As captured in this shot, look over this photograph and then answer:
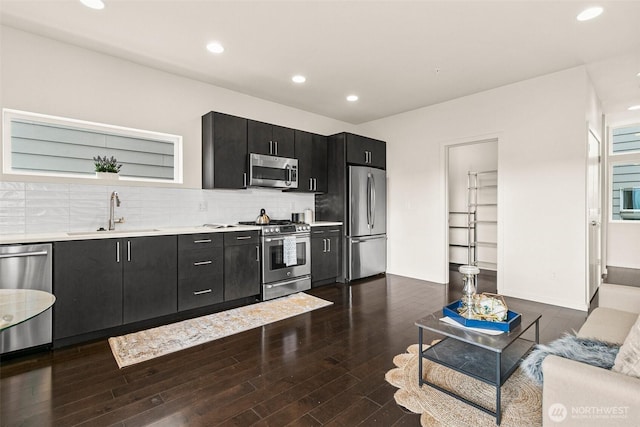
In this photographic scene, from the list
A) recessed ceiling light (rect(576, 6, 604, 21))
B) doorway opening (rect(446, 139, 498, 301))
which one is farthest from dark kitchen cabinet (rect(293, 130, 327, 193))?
recessed ceiling light (rect(576, 6, 604, 21))

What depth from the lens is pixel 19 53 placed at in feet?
9.66

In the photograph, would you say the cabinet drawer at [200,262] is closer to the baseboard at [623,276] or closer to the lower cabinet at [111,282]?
the lower cabinet at [111,282]

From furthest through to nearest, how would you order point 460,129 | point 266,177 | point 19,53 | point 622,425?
point 460,129 < point 266,177 < point 19,53 < point 622,425

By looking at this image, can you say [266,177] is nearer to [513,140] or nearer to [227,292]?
[227,292]

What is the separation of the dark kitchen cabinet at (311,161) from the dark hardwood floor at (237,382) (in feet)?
7.84

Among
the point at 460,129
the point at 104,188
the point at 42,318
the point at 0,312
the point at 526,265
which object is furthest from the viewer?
the point at 460,129

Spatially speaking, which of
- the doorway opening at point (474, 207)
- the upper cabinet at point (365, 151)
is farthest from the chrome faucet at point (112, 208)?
the doorway opening at point (474, 207)

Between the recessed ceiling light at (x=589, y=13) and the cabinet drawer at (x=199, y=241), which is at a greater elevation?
the recessed ceiling light at (x=589, y=13)

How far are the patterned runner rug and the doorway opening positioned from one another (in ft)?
11.2

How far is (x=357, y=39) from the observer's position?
10.2 feet

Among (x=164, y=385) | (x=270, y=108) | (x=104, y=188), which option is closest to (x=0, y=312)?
(x=164, y=385)

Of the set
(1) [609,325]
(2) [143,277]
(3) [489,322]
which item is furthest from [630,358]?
(2) [143,277]

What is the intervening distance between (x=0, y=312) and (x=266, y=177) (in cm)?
331

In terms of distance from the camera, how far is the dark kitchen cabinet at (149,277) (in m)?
3.06
